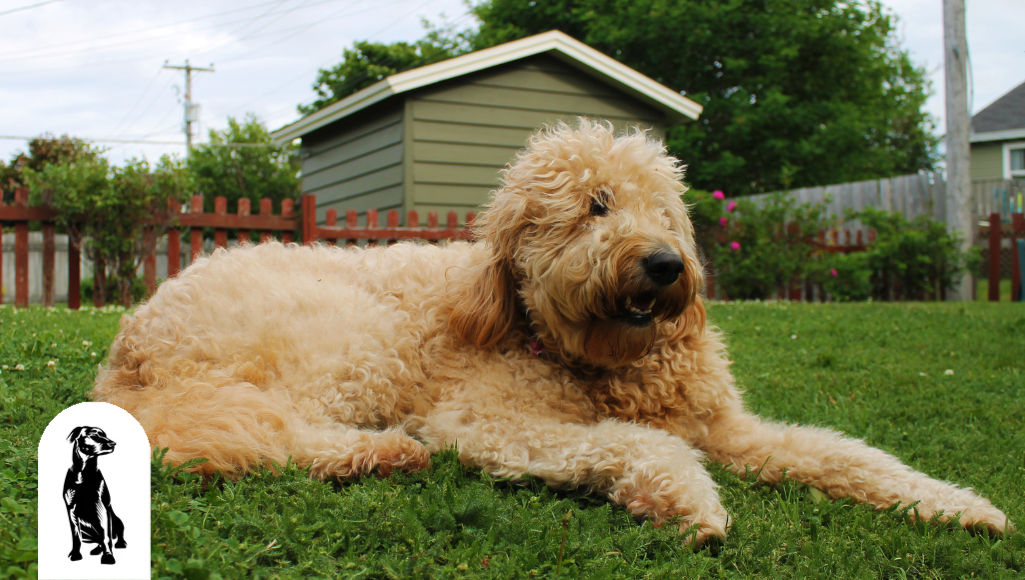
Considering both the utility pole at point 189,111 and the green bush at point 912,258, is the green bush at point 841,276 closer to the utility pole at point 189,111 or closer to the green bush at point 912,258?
the green bush at point 912,258

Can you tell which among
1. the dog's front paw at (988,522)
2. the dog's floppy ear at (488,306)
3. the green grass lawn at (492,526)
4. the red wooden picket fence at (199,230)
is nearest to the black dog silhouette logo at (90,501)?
the green grass lawn at (492,526)

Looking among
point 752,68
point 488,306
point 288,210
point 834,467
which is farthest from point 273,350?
point 752,68

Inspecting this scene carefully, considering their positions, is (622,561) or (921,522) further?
(921,522)

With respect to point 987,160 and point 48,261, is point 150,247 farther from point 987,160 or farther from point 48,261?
point 987,160

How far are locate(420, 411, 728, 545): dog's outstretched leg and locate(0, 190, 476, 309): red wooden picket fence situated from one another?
6274 mm

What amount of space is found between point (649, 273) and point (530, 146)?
3.07 feet

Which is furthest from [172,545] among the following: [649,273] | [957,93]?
[957,93]

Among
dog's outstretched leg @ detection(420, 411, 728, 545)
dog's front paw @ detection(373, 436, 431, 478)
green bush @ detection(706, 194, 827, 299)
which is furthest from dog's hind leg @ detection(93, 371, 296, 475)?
green bush @ detection(706, 194, 827, 299)

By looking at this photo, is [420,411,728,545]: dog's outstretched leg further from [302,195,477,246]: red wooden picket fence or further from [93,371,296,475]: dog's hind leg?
[302,195,477,246]: red wooden picket fence

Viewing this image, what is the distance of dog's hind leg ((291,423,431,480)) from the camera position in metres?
2.57

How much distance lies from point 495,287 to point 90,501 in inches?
66.8

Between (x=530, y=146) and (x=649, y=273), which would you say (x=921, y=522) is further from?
(x=530, y=146)

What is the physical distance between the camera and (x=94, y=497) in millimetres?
1526

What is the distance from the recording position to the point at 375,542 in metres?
1.97
